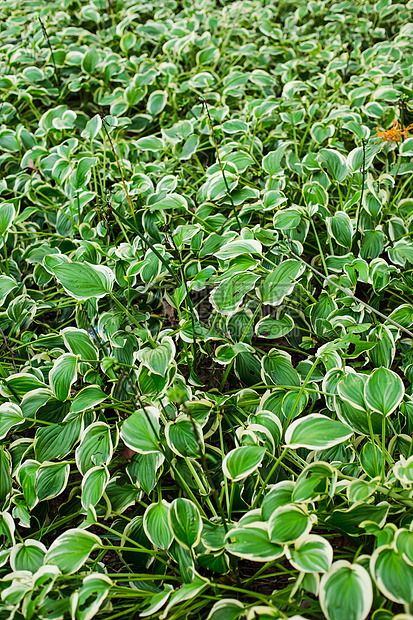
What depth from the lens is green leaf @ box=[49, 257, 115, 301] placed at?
1184mm

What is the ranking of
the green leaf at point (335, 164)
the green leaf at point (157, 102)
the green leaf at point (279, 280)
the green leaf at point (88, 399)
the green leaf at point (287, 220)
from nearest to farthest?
the green leaf at point (88, 399)
the green leaf at point (279, 280)
the green leaf at point (287, 220)
the green leaf at point (335, 164)
the green leaf at point (157, 102)

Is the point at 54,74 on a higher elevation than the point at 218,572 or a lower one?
higher

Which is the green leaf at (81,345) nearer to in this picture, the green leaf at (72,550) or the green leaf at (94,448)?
the green leaf at (94,448)

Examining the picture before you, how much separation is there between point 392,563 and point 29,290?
1268 mm

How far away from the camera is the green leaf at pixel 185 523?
0.90m

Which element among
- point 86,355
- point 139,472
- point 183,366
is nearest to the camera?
point 139,472

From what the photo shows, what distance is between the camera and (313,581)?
2.63ft

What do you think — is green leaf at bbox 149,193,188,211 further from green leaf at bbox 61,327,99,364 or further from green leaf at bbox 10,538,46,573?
green leaf at bbox 10,538,46,573

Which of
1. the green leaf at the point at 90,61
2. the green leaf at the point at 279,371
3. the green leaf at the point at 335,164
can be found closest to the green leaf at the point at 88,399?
the green leaf at the point at 279,371

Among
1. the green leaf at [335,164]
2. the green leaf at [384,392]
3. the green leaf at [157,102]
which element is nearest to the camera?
the green leaf at [384,392]

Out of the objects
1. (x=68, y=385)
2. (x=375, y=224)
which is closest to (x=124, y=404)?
(x=68, y=385)

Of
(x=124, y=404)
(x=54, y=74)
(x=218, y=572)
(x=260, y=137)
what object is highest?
(x=54, y=74)

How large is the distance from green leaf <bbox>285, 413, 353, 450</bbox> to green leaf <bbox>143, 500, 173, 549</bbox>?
301mm

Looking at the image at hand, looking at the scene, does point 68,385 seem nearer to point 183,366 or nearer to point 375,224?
point 183,366
